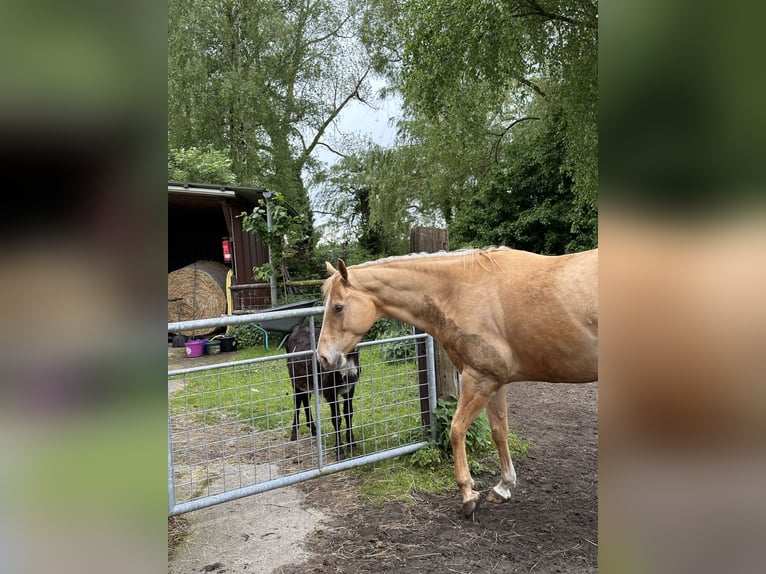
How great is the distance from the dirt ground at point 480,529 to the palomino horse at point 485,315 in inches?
7.1

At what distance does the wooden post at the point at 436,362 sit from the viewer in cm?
350

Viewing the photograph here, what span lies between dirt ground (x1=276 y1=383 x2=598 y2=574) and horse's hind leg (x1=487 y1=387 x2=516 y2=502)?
0.07 metres

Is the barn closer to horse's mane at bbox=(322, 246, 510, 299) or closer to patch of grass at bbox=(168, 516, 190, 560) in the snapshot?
horse's mane at bbox=(322, 246, 510, 299)

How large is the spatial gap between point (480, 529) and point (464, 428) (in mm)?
568

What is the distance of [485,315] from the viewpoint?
8.78ft

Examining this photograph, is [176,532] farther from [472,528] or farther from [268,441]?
[472,528]

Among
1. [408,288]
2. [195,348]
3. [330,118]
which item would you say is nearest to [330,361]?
[408,288]

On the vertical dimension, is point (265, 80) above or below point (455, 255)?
above

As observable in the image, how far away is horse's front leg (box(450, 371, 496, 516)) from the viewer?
2693 mm
